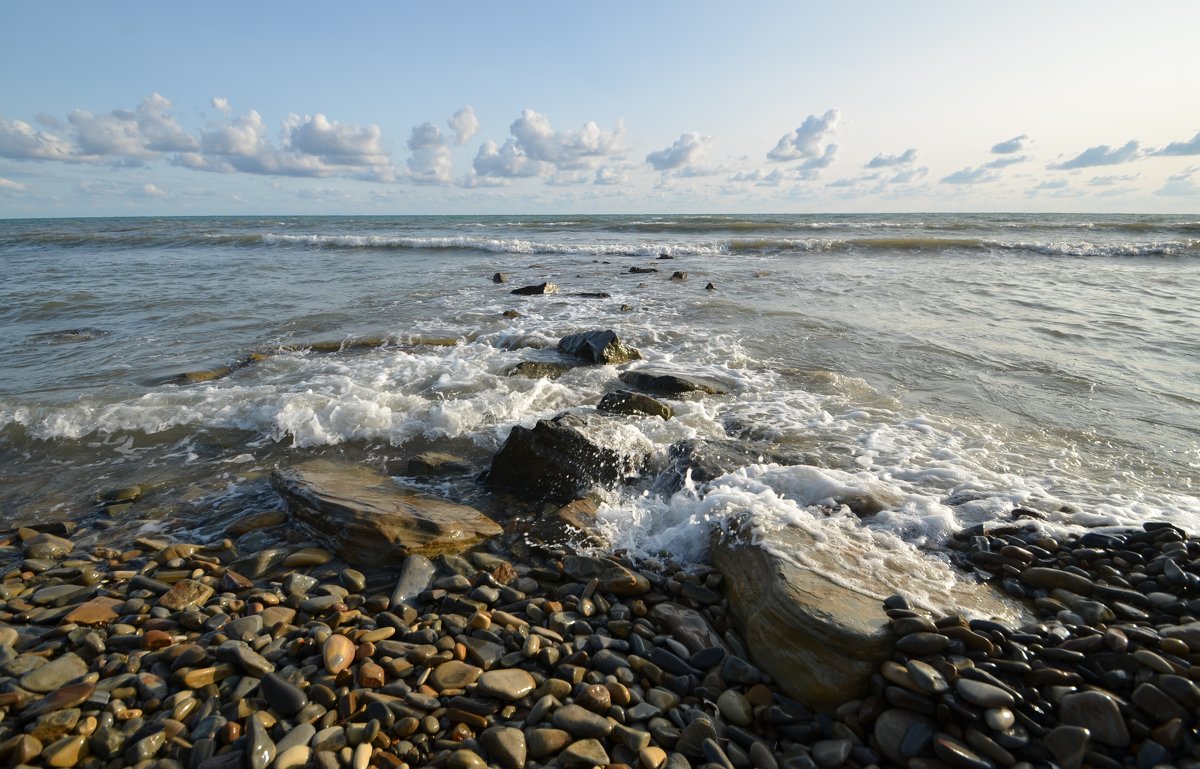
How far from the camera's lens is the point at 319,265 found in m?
22.4

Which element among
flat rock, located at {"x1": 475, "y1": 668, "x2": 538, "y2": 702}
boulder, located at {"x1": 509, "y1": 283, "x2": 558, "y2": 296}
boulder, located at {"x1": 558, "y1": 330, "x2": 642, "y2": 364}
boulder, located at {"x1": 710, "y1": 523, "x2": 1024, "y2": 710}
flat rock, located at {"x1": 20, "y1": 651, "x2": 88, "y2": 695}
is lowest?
flat rock, located at {"x1": 475, "y1": 668, "x2": 538, "y2": 702}

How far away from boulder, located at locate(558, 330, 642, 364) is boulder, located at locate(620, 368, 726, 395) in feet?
3.56

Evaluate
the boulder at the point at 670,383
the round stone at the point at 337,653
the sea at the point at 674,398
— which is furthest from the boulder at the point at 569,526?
the boulder at the point at 670,383

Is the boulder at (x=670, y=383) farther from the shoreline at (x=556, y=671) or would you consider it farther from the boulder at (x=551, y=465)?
the shoreline at (x=556, y=671)

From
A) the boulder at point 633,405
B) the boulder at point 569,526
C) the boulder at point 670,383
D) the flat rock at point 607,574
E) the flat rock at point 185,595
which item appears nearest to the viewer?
the flat rock at point 185,595

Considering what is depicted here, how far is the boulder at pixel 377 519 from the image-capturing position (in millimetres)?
3938

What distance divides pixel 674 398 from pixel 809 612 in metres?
4.20

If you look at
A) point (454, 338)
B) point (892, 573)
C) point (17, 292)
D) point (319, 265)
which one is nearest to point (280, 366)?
point (454, 338)

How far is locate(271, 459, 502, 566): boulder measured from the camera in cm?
394

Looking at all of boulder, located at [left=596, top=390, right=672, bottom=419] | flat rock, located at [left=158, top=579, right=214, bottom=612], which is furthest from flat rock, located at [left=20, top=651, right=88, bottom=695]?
boulder, located at [left=596, top=390, right=672, bottom=419]

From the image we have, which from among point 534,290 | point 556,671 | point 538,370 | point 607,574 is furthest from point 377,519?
point 534,290

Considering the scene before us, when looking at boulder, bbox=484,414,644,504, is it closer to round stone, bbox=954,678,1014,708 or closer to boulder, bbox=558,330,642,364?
round stone, bbox=954,678,1014,708

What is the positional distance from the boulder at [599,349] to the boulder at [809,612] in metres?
5.05

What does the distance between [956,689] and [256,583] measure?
3.98 m
